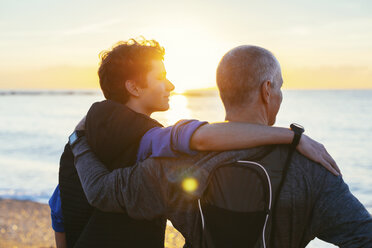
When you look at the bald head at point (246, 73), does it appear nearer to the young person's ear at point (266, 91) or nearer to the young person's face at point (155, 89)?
the young person's ear at point (266, 91)

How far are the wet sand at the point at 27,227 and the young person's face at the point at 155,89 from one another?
449 cm

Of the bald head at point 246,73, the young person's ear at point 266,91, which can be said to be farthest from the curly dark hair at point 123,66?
the young person's ear at point 266,91

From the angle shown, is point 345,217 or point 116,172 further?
point 116,172

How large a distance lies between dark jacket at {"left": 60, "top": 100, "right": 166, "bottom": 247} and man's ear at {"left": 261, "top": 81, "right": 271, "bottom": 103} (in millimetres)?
669

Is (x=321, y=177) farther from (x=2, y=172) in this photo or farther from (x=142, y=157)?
(x=2, y=172)

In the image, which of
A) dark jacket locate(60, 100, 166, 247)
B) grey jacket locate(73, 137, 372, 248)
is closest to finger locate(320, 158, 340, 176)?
grey jacket locate(73, 137, 372, 248)

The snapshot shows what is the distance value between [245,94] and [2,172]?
46.1 feet

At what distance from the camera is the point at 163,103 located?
262 centimetres

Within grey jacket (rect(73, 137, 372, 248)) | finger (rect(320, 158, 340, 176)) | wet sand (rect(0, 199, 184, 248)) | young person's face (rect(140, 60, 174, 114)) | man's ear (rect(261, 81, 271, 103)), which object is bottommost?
wet sand (rect(0, 199, 184, 248))

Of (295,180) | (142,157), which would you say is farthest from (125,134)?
(295,180)

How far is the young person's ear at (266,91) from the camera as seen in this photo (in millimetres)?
1815

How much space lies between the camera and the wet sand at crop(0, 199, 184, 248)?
6.80 metres

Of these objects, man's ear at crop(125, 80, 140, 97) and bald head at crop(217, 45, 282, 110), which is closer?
bald head at crop(217, 45, 282, 110)

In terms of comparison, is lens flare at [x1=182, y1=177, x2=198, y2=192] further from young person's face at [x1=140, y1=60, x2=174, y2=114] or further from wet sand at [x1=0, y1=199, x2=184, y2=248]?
wet sand at [x1=0, y1=199, x2=184, y2=248]
